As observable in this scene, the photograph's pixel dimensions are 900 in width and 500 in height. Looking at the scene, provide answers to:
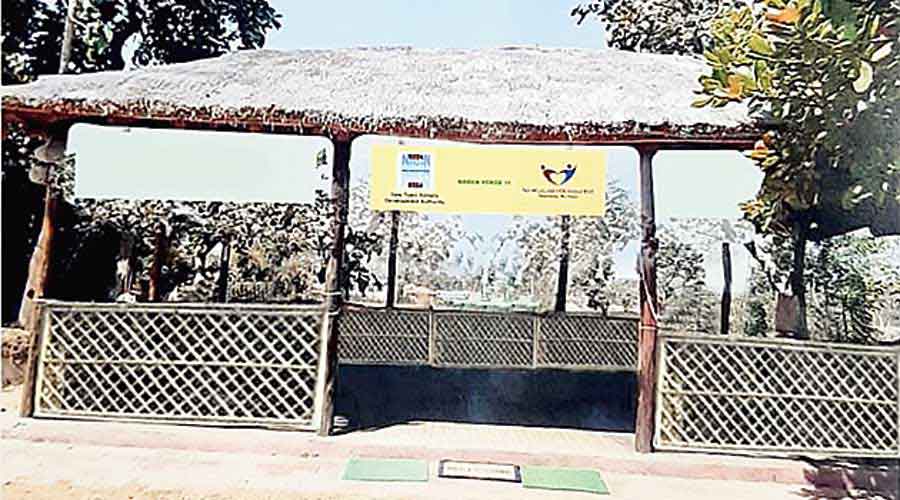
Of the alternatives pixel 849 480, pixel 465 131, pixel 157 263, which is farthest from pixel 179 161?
pixel 849 480

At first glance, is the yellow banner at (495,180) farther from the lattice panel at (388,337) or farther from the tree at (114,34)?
the lattice panel at (388,337)

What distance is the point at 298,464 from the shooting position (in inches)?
235

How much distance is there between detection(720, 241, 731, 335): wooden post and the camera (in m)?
10.3

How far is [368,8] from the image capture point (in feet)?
29.6

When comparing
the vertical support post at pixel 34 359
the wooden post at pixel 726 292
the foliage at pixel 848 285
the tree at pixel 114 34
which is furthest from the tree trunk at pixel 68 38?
the foliage at pixel 848 285

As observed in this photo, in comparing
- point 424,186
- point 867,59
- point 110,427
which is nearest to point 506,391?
point 424,186

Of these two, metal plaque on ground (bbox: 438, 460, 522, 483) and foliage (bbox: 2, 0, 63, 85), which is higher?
foliage (bbox: 2, 0, 63, 85)

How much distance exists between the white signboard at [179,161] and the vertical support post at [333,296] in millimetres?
521

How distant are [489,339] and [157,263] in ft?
16.4

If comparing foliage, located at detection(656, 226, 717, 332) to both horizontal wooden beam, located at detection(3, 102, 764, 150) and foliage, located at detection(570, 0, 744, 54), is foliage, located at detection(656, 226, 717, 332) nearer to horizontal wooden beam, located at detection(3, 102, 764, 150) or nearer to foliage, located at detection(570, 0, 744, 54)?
horizontal wooden beam, located at detection(3, 102, 764, 150)

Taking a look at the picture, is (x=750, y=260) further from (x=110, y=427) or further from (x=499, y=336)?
(x=110, y=427)

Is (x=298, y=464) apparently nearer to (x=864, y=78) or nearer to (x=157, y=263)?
(x=864, y=78)

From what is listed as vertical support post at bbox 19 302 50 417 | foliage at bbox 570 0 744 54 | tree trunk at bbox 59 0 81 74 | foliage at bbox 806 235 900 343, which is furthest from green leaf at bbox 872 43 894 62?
foliage at bbox 570 0 744 54

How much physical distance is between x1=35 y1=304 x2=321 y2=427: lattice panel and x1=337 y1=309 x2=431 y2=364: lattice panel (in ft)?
17.0
